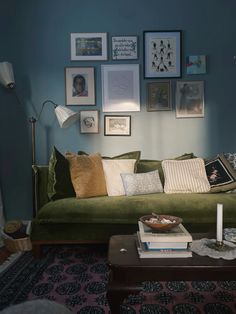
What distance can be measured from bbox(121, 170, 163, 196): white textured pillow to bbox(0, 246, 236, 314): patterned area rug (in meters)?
0.71

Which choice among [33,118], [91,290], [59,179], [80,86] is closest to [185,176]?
[59,179]

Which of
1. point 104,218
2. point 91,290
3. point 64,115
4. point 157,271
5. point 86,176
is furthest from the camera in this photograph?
point 64,115

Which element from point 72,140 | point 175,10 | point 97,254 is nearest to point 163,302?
point 97,254

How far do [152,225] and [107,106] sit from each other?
2107 millimetres

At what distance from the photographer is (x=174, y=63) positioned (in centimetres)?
335

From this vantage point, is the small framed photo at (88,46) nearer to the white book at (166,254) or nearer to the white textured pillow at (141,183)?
the white textured pillow at (141,183)

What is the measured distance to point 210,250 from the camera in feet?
4.81

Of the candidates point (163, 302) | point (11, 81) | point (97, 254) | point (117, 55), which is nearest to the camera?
point (163, 302)

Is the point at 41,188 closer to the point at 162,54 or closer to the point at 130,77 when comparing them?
the point at 130,77

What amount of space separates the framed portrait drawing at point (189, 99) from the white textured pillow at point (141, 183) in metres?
0.95

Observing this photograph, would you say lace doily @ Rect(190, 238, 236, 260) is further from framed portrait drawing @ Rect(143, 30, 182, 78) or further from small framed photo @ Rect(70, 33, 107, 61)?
small framed photo @ Rect(70, 33, 107, 61)

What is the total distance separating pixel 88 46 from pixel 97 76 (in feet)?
1.14

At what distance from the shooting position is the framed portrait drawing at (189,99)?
3365 millimetres

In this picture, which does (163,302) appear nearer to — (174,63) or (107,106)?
(107,106)
